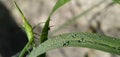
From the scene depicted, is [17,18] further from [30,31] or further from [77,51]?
[30,31]

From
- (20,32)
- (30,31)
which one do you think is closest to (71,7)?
(20,32)

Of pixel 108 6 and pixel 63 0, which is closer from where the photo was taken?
pixel 63 0

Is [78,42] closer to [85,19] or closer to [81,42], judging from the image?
[81,42]

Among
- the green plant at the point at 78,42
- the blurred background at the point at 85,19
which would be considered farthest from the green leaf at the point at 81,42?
the blurred background at the point at 85,19

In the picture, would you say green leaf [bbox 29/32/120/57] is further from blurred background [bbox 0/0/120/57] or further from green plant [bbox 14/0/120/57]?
blurred background [bbox 0/0/120/57]

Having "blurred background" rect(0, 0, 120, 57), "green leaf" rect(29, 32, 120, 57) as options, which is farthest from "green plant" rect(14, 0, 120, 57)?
"blurred background" rect(0, 0, 120, 57)

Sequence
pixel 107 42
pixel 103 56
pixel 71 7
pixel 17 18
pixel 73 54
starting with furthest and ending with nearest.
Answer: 1. pixel 17 18
2. pixel 71 7
3. pixel 73 54
4. pixel 103 56
5. pixel 107 42

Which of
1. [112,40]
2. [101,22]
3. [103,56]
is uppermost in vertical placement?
[112,40]

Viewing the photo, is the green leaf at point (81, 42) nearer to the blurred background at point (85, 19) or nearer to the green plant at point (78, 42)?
the green plant at point (78, 42)
